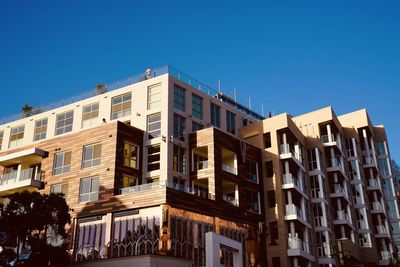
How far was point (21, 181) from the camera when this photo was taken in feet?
152

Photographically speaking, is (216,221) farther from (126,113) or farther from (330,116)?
(330,116)

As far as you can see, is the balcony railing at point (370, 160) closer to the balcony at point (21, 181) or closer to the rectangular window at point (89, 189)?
the rectangular window at point (89, 189)

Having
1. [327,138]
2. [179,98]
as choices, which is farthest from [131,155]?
[327,138]

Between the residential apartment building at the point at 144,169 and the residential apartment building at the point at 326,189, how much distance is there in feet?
7.58

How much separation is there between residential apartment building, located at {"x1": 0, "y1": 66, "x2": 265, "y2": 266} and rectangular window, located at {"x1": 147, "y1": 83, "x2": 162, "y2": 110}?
145 mm

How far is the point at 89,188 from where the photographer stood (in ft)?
138

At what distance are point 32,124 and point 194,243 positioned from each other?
27.5 metres

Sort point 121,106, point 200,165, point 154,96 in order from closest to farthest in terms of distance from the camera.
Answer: point 200,165, point 154,96, point 121,106

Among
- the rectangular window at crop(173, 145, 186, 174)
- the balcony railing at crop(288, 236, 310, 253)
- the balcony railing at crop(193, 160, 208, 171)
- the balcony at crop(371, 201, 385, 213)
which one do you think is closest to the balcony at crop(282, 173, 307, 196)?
the balcony railing at crop(288, 236, 310, 253)

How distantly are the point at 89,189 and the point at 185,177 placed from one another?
29.9ft

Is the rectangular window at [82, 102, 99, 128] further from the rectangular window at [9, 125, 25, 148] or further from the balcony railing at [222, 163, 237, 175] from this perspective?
the balcony railing at [222, 163, 237, 175]

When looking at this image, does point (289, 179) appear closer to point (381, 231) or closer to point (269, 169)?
point (269, 169)

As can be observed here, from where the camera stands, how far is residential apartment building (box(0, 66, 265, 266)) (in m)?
37.3

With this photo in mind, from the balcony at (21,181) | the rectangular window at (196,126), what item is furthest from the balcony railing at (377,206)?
the balcony at (21,181)
